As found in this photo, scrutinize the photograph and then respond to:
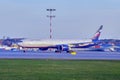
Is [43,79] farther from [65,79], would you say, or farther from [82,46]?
[82,46]

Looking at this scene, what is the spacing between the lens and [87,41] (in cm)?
14900

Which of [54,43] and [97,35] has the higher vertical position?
[97,35]

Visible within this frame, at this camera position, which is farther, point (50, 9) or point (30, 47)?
point (30, 47)

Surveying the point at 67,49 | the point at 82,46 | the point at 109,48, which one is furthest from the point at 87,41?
the point at 67,49

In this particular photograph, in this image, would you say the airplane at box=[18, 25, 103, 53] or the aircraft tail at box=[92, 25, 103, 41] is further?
the aircraft tail at box=[92, 25, 103, 41]

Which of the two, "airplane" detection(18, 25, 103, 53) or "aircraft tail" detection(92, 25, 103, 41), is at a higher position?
"aircraft tail" detection(92, 25, 103, 41)

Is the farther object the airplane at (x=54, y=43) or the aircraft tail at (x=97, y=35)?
the aircraft tail at (x=97, y=35)

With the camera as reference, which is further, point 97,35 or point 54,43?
point 97,35

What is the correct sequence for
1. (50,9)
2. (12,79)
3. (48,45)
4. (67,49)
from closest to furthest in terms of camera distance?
1. (12,79)
2. (67,49)
3. (50,9)
4. (48,45)

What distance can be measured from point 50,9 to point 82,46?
23596 mm

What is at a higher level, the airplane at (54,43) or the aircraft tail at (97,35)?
the aircraft tail at (97,35)

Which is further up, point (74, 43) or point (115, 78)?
point (74, 43)

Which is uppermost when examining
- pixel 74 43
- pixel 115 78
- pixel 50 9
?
pixel 50 9

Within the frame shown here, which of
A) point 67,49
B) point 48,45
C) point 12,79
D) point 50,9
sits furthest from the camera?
point 48,45
